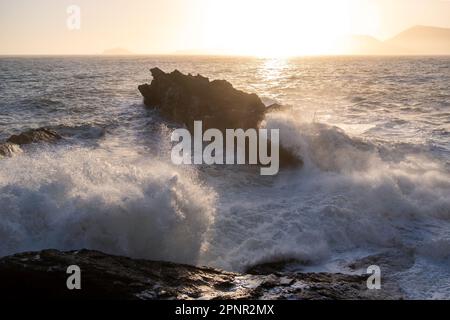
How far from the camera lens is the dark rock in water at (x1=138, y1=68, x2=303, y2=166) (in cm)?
1681

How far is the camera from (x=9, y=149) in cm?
1249

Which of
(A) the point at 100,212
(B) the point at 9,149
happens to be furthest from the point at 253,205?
(B) the point at 9,149

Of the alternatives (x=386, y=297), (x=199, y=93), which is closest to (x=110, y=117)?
(x=199, y=93)

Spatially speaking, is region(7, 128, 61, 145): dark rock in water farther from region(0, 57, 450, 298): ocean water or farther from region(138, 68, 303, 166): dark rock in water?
region(138, 68, 303, 166): dark rock in water

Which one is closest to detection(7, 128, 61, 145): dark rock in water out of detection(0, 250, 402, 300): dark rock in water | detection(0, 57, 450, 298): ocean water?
detection(0, 57, 450, 298): ocean water

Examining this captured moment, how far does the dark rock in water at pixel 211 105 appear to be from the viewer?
55.2 ft

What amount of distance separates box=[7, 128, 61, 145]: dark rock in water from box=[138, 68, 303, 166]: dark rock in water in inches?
225

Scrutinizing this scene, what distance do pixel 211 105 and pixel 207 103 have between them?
34cm

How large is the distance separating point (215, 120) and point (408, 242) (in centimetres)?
1079

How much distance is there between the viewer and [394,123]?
20.3 metres

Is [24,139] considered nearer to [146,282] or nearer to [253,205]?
[253,205]
